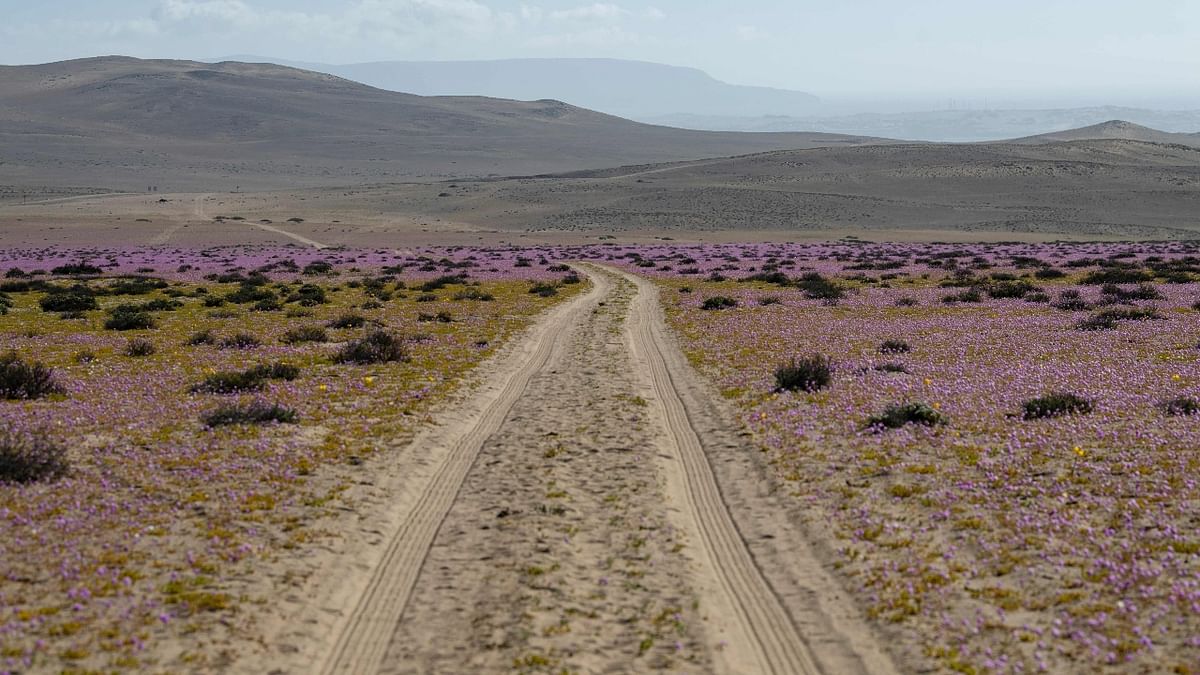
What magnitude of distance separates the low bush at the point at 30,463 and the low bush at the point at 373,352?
26.8 feet

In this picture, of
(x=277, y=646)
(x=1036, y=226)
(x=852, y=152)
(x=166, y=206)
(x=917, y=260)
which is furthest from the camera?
(x=852, y=152)

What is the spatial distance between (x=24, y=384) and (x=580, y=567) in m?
11.7

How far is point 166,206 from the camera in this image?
117 m

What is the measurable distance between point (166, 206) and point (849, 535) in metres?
122

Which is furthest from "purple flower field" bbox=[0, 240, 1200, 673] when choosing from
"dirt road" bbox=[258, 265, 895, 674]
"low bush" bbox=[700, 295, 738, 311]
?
"dirt road" bbox=[258, 265, 895, 674]

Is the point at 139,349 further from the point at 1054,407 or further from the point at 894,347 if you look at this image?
the point at 1054,407

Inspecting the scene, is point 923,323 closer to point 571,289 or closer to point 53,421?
point 571,289

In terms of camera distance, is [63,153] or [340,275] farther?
[63,153]

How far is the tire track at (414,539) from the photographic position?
Result: 24.0 feet

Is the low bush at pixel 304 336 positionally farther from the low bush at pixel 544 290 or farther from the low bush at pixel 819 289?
→ the low bush at pixel 819 289

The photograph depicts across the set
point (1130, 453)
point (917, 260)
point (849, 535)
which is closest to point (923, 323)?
point (1130, 453)

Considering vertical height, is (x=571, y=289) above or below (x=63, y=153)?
below

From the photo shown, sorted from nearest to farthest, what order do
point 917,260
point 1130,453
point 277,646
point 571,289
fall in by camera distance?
point 277,646, point 1130,453, point 571,289, point 917,260

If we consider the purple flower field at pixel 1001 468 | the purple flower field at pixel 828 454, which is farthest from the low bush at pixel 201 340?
the purple flower field at pixel 1001 468
